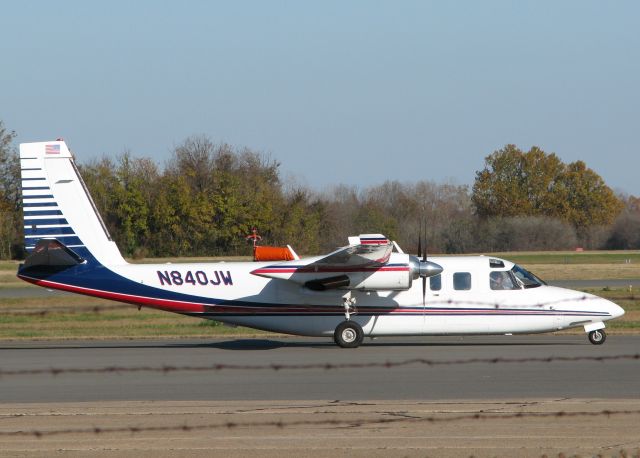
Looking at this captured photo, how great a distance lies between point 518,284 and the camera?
20.9 metres

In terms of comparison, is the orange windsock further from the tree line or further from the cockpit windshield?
the tree line

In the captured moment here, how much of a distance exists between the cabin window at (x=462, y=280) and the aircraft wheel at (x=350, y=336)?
2312 millimetres

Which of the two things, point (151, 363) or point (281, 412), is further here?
point (151, 363)

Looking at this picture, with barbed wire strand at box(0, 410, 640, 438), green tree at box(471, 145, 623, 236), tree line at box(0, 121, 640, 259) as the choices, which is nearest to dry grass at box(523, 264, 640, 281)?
tree line at box(0, 121, 640, 259)

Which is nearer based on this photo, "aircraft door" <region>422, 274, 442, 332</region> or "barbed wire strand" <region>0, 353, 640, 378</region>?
"barbed wire strand" <region>0, 353, 640, 378</region>

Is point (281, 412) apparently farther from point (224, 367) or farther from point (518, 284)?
point (518, 284)

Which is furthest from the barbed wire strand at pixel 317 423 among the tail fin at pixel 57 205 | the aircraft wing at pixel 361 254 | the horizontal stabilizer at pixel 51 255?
the tail fin at pixel 57 205

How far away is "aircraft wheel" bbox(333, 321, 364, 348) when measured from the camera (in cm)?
2062

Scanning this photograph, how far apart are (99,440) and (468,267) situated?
1181cm

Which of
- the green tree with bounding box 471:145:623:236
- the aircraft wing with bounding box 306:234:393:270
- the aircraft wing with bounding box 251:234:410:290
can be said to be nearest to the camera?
the aircraft wing with bounding box 306:234:393:270

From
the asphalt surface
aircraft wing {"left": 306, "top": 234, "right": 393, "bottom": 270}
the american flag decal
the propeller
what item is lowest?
the asphalt surface

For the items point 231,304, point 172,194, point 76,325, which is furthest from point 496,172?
point 231,304

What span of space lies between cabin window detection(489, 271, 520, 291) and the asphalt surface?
50.7 inches

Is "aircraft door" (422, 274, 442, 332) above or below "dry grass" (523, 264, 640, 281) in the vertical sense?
below
